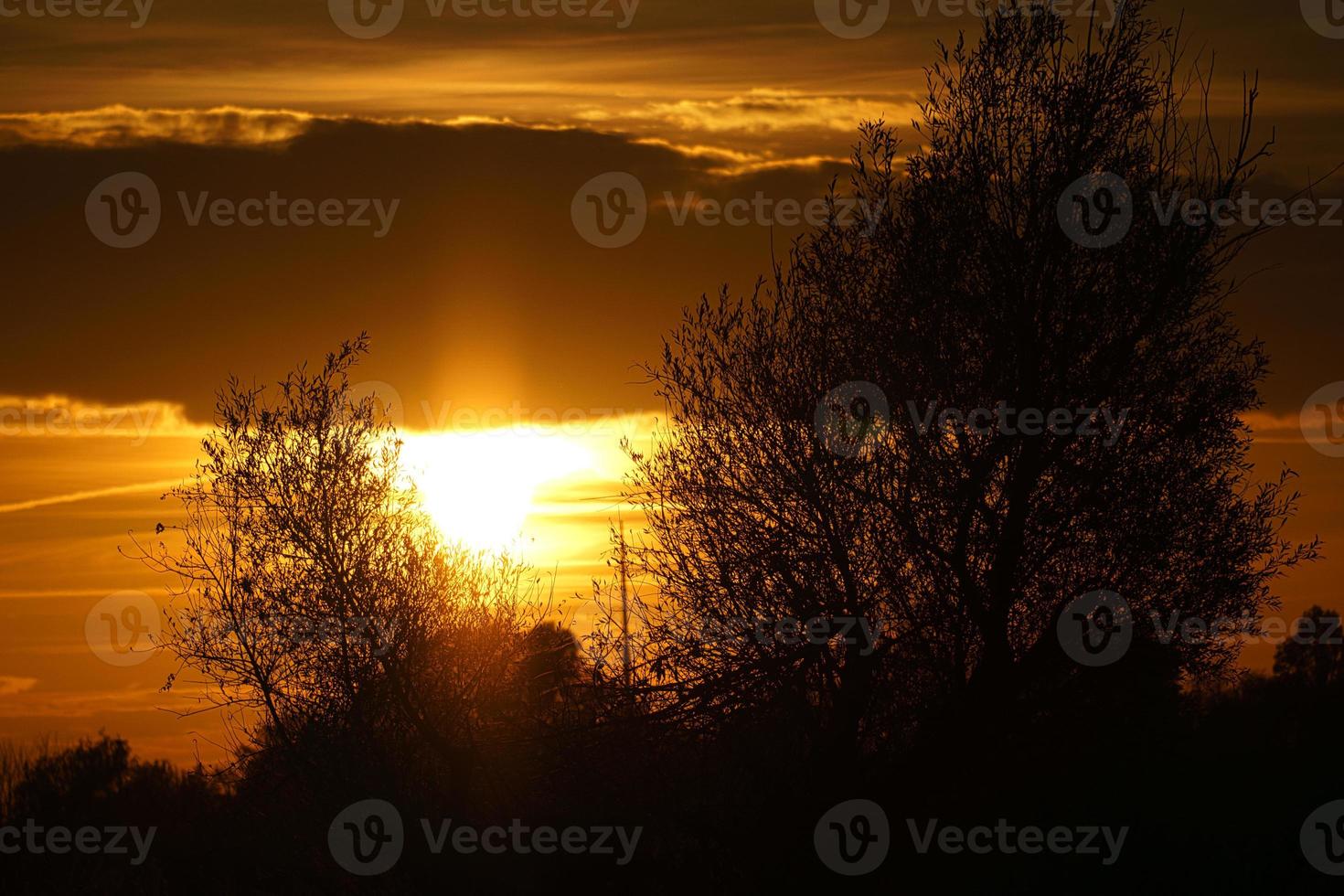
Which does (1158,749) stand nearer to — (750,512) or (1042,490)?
(1042,490)

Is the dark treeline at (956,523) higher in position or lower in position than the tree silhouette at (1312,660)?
lower

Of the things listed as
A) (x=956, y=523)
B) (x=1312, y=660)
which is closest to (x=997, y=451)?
(x=956, y=523)

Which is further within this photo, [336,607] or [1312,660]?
[1312,660]

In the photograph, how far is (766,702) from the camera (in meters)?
17.9

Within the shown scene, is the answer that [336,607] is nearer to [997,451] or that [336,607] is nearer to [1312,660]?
[997,451]

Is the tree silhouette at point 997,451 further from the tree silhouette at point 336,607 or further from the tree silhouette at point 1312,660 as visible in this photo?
the tree silhouette at point 1312,660

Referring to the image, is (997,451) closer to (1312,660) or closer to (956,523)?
(956,523)

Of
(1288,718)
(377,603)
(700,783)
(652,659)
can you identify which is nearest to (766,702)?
(652,659)

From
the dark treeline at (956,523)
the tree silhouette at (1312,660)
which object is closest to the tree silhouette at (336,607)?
the dark treeline at (956,523)

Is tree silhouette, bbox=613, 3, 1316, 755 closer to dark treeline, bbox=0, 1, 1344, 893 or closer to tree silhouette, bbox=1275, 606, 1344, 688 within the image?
dark treeline, bbox=0, 1, 1344, 893

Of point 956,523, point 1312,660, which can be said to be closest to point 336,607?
point 956,523

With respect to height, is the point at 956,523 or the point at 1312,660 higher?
the point at 1312,660

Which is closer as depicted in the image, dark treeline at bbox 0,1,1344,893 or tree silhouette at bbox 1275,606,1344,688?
dark treeline at bbox 0,1,1344,893

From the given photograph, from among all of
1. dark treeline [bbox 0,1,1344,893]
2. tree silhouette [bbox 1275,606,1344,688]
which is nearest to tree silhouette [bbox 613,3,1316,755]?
dark treeline [bbox 0,1,1344,893]
